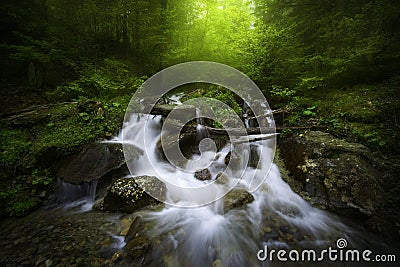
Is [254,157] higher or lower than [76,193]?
higher

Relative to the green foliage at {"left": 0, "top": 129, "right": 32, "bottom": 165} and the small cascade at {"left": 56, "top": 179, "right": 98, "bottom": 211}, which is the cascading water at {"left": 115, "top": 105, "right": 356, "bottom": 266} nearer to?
the small cascade at {"left": 56, "top": 179, "right": 98, "bottom": 211}

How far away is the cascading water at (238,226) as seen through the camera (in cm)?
328

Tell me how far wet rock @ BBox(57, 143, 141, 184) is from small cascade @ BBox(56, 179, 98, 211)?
0.12 m

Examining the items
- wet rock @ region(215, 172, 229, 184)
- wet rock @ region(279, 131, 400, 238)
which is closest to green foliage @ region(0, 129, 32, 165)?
wet rock @ region(215, 172, 229, 184)

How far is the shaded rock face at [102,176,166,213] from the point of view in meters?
4.15

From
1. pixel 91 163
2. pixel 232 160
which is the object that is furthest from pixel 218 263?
pixel 91 163

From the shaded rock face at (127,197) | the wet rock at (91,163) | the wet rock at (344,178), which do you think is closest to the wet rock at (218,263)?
the shaded rock face at (127,197)

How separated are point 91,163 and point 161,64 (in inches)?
300

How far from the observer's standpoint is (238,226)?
12.8 feet

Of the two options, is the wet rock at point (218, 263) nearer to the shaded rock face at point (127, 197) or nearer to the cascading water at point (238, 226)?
the cascading water at point (238, 226)

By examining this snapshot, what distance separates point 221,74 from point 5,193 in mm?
9597

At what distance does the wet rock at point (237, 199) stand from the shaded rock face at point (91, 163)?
9.86 ft

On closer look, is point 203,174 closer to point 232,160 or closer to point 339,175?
point 232,160

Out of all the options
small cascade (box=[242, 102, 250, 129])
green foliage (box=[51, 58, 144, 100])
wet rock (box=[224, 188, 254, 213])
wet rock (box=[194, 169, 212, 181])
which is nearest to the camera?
wet rock (box=[224, 188, 254, 213])
